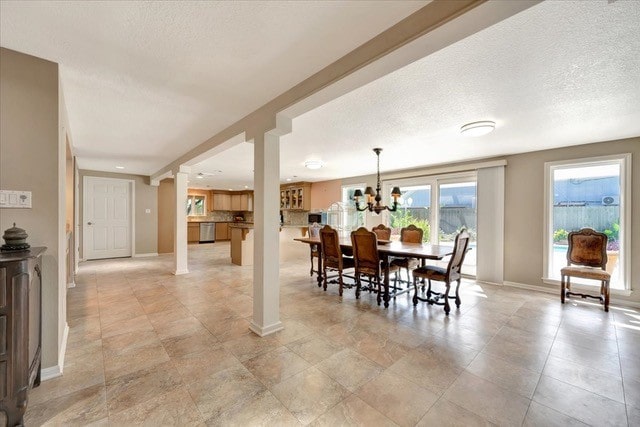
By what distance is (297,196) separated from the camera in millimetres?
8820

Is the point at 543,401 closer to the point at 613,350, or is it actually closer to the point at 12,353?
the point at 613,350

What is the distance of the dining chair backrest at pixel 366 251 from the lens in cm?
348

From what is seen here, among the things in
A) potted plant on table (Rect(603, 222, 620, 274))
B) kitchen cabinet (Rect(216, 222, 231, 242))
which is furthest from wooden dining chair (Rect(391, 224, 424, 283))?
kitchen cabinet (Rect(216, 222, 231, 242))

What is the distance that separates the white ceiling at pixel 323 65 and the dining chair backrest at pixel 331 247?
4.65 feet

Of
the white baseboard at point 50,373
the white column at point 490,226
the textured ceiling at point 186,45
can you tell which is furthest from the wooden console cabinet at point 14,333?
the white column at point 490,226

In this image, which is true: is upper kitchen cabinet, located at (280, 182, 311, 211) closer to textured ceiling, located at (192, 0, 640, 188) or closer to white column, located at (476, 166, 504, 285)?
textured ceiling, located at (192, 0, 640, 188)

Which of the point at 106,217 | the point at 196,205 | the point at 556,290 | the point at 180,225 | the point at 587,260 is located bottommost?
the point at 556,290

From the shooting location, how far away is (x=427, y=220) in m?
5.81

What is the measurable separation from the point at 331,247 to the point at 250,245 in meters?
2.61

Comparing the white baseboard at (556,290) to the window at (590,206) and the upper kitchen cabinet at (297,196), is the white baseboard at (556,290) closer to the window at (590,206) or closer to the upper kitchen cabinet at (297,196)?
the window at (590,206)

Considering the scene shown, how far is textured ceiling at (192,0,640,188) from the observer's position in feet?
4.99

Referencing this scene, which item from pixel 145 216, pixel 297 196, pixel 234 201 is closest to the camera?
pixel 145 216

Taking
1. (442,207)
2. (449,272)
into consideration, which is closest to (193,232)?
(442,207)

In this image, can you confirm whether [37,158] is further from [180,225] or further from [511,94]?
[511,94]
